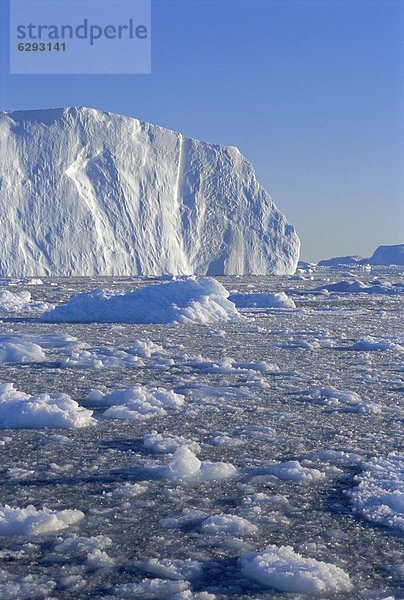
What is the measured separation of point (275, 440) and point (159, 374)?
311 centimetres

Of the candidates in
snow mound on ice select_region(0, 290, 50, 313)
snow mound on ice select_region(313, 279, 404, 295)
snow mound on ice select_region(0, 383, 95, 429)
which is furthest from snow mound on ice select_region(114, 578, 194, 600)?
snow mound on ice select_region(313, 279, 404, 295)

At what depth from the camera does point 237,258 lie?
5222 centimetres

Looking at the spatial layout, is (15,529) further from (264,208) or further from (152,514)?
(264,208)

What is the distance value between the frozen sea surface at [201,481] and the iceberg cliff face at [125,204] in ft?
126

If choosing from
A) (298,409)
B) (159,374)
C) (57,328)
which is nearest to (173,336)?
(57,328)

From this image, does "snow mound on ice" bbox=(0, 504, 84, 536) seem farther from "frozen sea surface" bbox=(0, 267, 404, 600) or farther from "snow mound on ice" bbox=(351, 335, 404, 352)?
"snow mound on ice" bbox=(351, 335, 404, 352)

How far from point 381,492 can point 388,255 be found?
11694 centimetres

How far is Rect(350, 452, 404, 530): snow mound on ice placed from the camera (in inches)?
134

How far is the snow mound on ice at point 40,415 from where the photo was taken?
5207 mm

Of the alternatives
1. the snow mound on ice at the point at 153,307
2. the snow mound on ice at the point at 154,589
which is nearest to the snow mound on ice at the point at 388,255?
the snow mound on ice at the point at 153,307

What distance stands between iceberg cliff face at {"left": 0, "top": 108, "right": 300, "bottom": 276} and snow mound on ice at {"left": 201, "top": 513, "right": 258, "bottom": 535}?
140 feet

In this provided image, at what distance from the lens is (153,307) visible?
647 inches

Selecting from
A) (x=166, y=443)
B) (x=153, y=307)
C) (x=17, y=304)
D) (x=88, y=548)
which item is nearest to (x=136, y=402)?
(x=166, y=443)

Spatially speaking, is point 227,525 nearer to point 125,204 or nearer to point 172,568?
point 172,568
